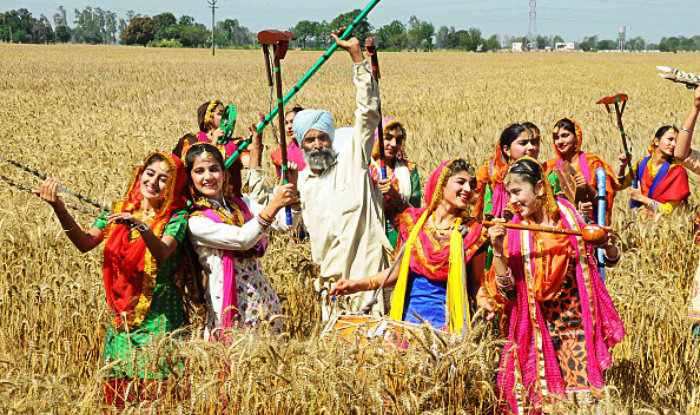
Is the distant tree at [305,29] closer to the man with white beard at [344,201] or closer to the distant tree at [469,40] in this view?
the distant tree at [469,40]

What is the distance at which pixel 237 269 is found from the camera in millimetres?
3973

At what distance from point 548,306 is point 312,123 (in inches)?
67.8

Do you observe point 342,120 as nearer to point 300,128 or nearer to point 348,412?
point 300,128

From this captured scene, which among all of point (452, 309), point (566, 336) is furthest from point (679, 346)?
point (452, 309)

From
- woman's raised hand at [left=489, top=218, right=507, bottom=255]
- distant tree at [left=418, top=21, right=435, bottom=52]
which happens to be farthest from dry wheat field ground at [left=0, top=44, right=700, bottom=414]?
distant tree at [left=418, top=21, right=435, bottom=52]

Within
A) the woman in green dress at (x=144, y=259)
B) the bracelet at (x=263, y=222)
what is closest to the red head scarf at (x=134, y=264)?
the woman in green dress at (x=144, y=259)

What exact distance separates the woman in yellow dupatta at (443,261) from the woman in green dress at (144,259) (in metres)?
0.87

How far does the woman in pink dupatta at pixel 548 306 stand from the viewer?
340 centimetres

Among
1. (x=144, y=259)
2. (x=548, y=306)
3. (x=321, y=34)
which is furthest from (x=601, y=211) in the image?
(x=321, y=34)

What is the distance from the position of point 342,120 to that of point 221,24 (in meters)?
172

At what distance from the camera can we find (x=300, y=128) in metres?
4.43

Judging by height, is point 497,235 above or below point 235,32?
below

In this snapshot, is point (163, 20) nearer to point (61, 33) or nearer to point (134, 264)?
point (61, 33)

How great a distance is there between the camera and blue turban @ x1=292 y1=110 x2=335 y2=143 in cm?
439
